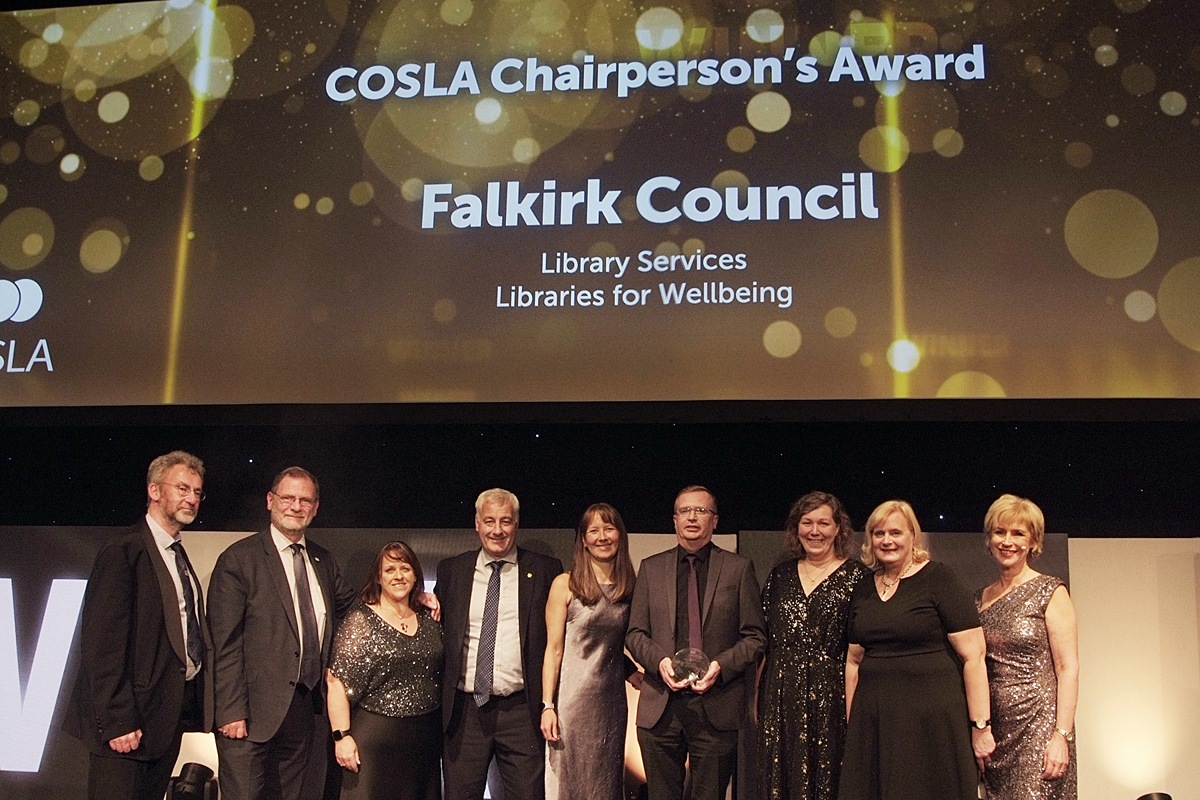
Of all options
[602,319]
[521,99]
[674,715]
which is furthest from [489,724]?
[521,99]

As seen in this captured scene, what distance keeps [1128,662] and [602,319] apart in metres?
2.51

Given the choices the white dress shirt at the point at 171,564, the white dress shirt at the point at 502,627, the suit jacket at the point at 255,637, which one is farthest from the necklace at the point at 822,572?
the white dress shirt at the point at 171,564

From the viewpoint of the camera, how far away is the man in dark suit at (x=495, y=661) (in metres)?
3.58

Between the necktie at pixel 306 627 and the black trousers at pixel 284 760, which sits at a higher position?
the necktie at pixel 306 627

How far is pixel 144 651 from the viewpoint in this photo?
3.31 metres

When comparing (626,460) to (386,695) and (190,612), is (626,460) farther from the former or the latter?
(190,612)

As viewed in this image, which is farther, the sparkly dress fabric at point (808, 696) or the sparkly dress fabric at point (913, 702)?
the sparkly dress fabric at point (808, 696)

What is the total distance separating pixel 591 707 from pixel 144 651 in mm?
1430

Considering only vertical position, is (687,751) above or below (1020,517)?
below

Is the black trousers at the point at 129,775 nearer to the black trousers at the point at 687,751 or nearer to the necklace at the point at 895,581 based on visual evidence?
the black trousers at the point at 687,751

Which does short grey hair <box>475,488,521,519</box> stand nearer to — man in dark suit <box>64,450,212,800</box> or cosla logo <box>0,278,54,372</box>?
man in dark suit <box>64,450,212,800</box>

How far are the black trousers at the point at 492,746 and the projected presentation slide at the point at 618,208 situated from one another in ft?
3.85

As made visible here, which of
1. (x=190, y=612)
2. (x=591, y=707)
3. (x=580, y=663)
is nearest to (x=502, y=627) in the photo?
(x=580, y=663)

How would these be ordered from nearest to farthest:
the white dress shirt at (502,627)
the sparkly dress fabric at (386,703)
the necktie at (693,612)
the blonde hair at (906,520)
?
the blonde hair at (906,520) < the sparkly dress fabric at (386,703) < the necktie at (693,612) < the white dress shirt at (502,627)
